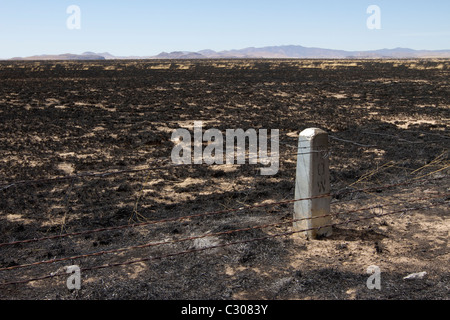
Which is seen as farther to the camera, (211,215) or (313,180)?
(211,215)

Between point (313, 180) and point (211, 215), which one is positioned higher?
point (313, 180)

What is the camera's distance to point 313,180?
4.82m

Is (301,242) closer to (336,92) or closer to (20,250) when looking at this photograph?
(20,250)

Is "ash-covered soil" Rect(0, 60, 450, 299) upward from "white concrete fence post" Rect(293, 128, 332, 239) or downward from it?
downward

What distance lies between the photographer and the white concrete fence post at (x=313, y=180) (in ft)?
15.7

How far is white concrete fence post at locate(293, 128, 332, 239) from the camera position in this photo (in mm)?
4781

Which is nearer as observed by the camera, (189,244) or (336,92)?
(189,244)

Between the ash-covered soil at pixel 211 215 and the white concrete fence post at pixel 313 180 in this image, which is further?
the white concrete fence post at pixel 313 180

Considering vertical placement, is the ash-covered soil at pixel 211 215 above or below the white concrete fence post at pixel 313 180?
below
